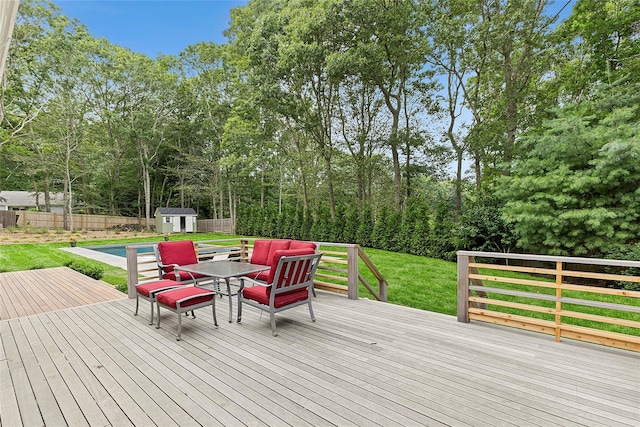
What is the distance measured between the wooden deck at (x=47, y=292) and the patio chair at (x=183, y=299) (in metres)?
2.09

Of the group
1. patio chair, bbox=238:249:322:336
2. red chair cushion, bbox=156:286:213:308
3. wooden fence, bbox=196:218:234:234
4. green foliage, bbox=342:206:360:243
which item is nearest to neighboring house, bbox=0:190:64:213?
wooden fence, bbox=196:218:234:234

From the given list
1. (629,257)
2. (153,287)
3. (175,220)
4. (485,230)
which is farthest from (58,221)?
(629,257)

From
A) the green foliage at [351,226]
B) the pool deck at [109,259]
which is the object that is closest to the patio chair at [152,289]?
the pool deck at [109,259]

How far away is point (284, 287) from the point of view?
3.35 meters

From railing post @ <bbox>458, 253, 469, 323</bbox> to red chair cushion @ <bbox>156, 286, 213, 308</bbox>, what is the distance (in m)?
2.91

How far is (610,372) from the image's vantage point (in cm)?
235

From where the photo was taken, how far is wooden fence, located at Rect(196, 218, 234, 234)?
21922 millimetres

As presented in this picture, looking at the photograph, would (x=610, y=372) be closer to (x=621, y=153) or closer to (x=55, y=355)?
(x=55, y=355)

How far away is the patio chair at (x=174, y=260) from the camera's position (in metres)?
4.44

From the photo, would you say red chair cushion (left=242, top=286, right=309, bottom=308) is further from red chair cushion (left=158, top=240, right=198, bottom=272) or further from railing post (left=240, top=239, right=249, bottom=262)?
railing post (left=240, top=239, right=249, bottom=262)

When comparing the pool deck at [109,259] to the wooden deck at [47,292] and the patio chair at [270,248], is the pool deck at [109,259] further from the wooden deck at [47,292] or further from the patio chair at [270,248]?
the patio chair at [270,248]

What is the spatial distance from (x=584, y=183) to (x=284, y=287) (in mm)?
6877

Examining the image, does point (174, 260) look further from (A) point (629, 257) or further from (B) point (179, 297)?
(A) point (629, 257)

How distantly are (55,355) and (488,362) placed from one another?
3.89 meters
